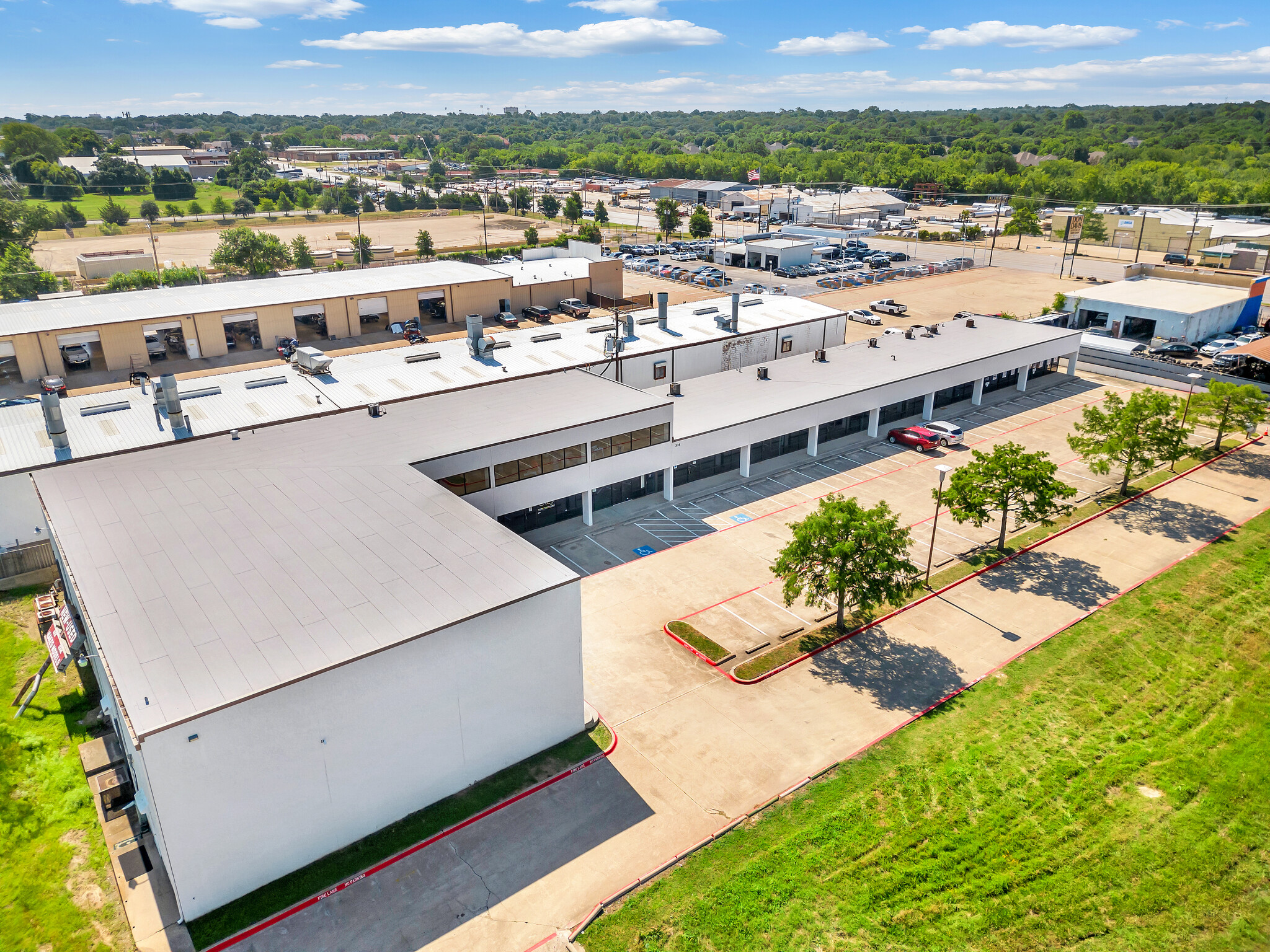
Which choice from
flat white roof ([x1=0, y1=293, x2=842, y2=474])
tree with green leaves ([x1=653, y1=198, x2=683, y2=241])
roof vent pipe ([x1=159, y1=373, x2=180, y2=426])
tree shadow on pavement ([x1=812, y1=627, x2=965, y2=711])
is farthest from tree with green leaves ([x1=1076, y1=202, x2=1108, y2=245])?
roof vent pipe ([x1=159, y1=373, x2=180, y2=426])

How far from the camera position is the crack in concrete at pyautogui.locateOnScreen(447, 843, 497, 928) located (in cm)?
2061

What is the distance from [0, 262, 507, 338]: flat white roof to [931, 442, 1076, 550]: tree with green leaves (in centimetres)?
5433

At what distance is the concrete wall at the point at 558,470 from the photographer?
3497 cm

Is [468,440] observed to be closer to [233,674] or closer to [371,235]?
[233,674]

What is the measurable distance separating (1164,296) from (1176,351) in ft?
40.2

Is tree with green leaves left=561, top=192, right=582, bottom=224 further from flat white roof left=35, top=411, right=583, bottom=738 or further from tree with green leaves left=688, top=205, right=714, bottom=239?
flat white roof left=35, top=411, right=583, bottom=738

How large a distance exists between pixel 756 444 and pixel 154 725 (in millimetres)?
35329

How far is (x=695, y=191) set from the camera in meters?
182

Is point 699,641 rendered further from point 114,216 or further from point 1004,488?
point 114,216

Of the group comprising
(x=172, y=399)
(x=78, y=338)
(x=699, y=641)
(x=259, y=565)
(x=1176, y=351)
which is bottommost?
(x=699, y=641)

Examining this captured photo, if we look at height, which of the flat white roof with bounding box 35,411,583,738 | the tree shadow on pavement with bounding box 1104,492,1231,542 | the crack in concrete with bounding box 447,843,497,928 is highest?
the flat white roof with bounding box 35,411,583,738

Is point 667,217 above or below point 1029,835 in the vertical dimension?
above

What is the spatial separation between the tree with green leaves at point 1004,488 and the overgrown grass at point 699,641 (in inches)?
504

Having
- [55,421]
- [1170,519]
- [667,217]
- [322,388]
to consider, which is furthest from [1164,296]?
[55,421]
